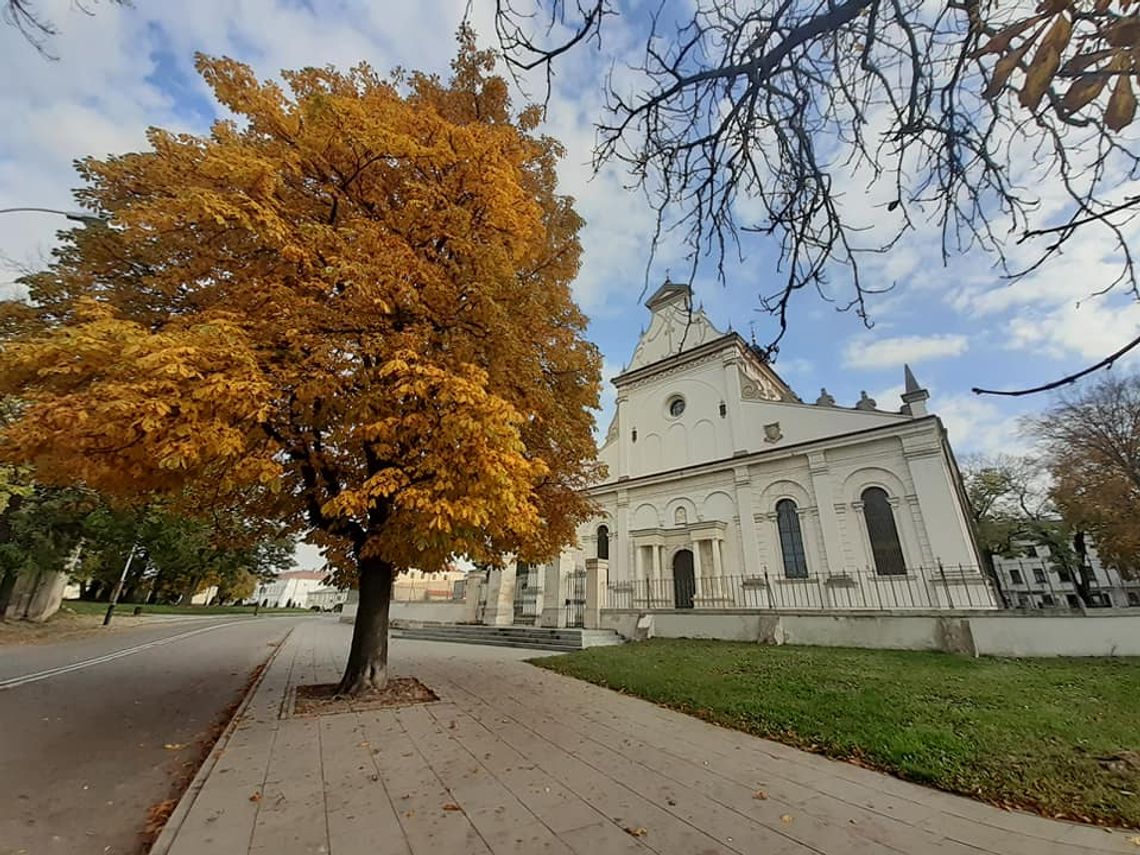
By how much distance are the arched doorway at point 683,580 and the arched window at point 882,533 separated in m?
6.07

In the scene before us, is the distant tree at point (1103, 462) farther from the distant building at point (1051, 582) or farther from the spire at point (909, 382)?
the spire at point (909, 382)

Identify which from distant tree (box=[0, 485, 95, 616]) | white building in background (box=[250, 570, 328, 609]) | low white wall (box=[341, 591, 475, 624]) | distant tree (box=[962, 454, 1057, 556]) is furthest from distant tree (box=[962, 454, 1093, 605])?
white building in background (box=[250, 570, 328, 609])

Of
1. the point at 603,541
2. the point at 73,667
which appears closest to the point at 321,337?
the point at 73,667

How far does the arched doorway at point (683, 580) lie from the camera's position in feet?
59.6

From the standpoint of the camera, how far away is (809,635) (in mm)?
11805

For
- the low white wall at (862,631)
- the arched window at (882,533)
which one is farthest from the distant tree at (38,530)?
the arched window at (882,533)

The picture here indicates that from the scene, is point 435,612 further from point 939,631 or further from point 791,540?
point 939,631

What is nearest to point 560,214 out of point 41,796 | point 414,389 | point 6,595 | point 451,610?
point 414,389

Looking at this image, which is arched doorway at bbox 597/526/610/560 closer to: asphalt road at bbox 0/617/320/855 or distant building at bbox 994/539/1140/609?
asphalt road at bbox 0/617/320/855

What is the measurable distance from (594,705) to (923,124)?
23.6 ft

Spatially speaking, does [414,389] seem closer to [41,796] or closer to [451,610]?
[41,796]

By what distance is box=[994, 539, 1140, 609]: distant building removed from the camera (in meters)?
29.6

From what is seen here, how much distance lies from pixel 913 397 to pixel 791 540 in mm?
6298

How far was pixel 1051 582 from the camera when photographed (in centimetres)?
4419
